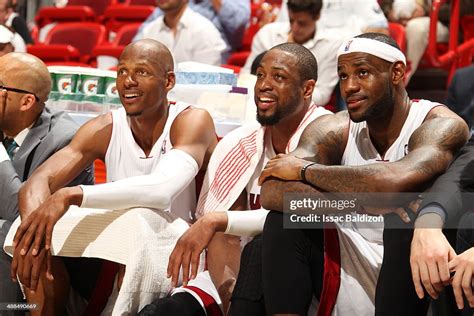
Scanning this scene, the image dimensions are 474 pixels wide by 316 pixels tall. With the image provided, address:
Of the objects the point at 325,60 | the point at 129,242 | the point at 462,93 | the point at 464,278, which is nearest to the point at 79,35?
the point at 325,60

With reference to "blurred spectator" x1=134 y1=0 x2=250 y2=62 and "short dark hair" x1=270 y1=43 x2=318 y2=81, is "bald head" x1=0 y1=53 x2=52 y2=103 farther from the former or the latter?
"blurred spectator" x1=134 y1=0 x2=250 y2=62

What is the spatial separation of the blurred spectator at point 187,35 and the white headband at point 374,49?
3.38 m

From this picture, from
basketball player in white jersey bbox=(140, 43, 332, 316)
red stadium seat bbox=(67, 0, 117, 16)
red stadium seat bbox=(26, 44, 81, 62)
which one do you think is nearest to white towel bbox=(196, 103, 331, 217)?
basketball player in white jersey bbox=(140, 43, 332, 316)

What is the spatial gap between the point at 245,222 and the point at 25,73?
50.3 inches

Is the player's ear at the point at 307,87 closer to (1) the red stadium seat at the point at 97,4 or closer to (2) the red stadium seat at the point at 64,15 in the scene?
(2) the red stadium seat at the point at 64,15

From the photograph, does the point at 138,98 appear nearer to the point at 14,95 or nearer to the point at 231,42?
the point at 14,95

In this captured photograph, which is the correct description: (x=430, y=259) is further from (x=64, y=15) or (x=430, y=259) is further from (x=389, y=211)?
(x=64, y=15)

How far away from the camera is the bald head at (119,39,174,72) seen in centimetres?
401

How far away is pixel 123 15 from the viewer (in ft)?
27.6

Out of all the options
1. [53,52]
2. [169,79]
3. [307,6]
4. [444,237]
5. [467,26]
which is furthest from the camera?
[53,52]

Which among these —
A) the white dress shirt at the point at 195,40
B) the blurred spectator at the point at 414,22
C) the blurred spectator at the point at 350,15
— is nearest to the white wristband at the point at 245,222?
the blurred spectator at the point at 350,15

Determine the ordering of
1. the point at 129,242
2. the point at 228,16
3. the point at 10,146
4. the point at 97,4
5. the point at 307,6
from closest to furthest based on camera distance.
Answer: the point at 129,242 < the point at 10,146 < the point at 307,6 < the point at 228,16 < the point at 97,4

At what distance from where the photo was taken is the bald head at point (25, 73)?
13.6 ft

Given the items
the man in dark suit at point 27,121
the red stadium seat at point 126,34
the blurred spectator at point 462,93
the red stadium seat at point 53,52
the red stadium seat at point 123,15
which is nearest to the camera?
the man in dark suit at point 27,121
